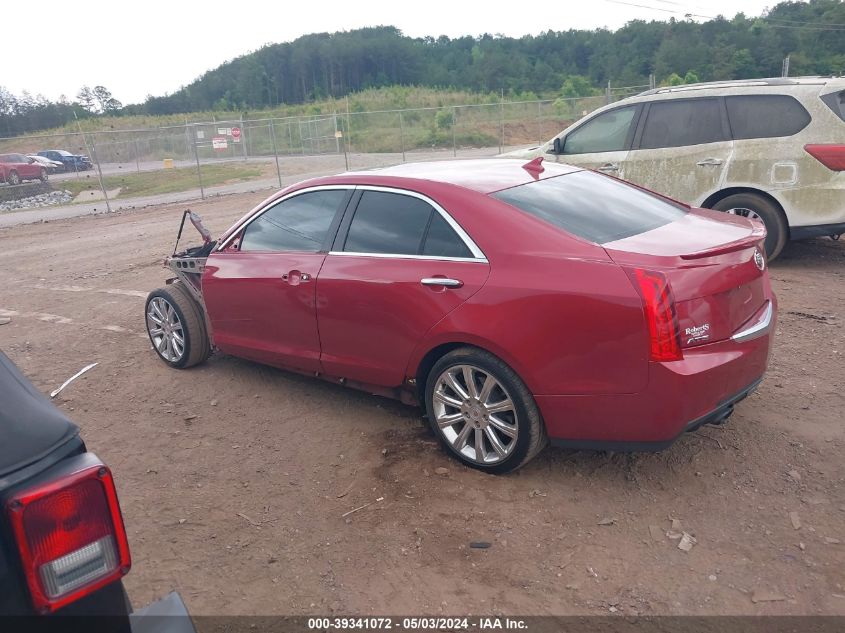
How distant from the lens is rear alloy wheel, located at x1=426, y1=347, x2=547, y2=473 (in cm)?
369

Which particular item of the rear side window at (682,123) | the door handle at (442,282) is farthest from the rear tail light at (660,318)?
the rear side window at (682,123)

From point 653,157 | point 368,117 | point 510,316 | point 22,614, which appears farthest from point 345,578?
point 368,117

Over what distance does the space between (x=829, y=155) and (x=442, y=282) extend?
5.35 metres

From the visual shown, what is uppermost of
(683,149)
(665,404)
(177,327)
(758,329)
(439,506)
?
(683,149)

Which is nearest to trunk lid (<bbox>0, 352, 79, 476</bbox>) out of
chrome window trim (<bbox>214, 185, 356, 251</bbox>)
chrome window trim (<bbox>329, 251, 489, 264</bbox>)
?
chrome window trim (<bbox>329, 251, 489, 264</bbox>)

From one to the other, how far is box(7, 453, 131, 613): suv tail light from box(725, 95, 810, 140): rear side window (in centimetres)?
771

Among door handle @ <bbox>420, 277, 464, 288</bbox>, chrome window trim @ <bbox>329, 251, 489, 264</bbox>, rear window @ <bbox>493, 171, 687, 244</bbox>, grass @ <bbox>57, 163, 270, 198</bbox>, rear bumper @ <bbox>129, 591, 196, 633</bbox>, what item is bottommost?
grass @ <bbox>57, 163, 270, 198</bbox>

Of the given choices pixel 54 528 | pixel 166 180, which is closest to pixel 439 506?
pixel 54 528

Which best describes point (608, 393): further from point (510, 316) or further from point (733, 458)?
point (733, 458)

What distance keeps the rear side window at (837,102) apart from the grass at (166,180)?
2191 cm

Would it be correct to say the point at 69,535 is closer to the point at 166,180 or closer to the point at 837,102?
the point at 837,102

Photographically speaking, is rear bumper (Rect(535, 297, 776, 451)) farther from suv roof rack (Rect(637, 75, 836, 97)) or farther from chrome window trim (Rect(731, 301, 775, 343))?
suv roof rack (Rect(637, 75, 836, 97))

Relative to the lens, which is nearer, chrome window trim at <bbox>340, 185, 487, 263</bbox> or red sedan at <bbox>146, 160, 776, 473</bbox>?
red sedan at <bbox>146, 160, 776, 473</bbox>

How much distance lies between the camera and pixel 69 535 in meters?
1.67
